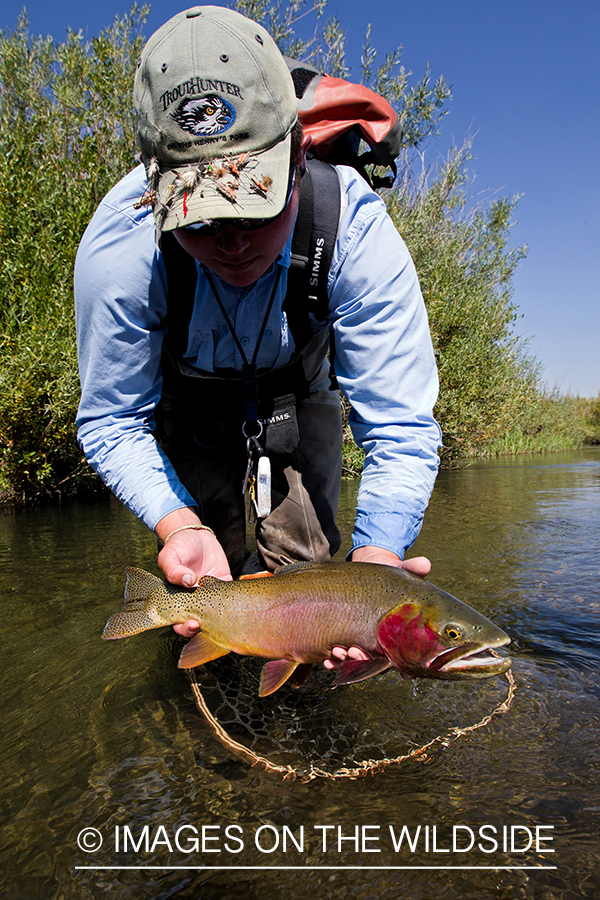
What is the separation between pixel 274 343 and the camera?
283 cm

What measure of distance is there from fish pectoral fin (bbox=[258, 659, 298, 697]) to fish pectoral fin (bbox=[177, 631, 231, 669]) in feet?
0.64

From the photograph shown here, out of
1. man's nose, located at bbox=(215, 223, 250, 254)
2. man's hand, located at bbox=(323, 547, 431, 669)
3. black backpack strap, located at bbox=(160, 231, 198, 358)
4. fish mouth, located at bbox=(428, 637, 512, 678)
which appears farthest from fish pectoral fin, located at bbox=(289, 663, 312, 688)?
man's nose, located at bbox=(215, 223, 250, 254)

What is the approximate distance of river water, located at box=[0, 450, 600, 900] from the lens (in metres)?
1.90

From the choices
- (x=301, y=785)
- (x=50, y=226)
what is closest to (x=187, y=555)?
(x=301, y=785)

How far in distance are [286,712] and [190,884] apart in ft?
3.55

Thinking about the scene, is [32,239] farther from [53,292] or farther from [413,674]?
[413,674]

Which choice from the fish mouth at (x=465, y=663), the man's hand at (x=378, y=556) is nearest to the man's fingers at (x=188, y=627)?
the man's hand at (x=378, y=556)

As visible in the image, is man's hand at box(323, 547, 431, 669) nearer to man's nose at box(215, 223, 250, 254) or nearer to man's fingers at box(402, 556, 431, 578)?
man's fingers at box(402, 556, 431, 578)

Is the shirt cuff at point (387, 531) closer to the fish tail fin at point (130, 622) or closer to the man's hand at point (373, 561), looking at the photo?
the man's hand at point (373, 561)

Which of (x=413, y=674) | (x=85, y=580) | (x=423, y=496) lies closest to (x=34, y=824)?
(x=413, y=674)

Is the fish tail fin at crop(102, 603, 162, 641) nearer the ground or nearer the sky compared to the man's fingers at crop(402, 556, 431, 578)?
nearer the ground

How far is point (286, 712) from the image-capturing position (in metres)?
2.92

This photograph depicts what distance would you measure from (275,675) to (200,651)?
341 millimetres

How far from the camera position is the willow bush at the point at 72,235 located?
31.0 ft
